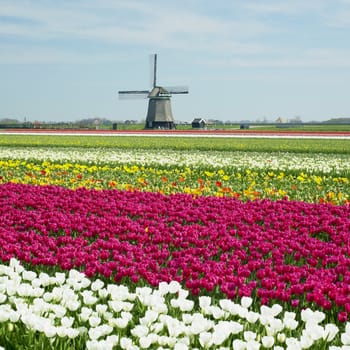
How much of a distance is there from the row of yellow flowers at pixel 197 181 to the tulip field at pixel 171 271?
0.18 metres

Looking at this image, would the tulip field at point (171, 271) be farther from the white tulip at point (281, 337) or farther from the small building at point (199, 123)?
the small building at point (199, 123)

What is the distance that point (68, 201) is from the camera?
9.05 metres

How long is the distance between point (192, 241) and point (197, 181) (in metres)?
6.98

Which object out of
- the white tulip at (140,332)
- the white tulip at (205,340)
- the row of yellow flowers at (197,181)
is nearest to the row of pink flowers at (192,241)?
the white tulip at (205,340)

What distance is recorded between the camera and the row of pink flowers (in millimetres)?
4898

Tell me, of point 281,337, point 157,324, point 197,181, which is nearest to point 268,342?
point 281,337

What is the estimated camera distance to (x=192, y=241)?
651cm

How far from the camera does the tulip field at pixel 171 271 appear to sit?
358 cm

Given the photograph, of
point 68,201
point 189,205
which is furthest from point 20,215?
point 189,205

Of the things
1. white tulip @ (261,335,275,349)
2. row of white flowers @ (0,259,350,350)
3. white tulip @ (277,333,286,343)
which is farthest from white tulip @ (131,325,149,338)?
white tulip @ (277,333,286,343)

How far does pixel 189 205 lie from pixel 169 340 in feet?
18.4

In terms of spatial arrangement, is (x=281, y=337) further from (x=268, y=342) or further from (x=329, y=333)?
(x=329, y=333)

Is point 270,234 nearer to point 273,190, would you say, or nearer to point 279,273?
point 279,273

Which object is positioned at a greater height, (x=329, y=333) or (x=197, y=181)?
(x=197, y=181)
